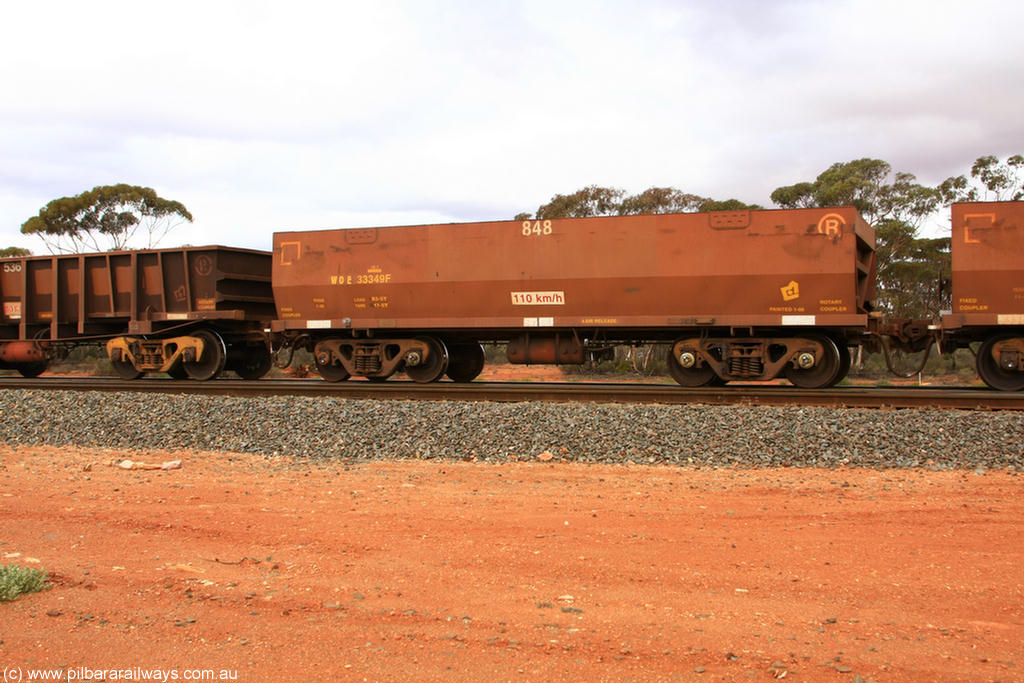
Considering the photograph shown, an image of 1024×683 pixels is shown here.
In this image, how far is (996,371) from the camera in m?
11.5

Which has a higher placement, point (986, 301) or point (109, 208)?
point (109, 208)

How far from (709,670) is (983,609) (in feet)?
5.19

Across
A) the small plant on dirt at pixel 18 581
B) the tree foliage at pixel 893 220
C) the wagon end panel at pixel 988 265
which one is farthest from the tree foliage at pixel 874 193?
the small plant on dirt at pixel 18 581

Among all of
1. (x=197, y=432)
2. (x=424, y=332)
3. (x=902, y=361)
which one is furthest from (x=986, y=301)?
(x=902, y=361)

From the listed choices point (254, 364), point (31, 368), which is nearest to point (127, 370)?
point (254, 364)

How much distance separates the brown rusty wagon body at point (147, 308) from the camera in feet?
46.3

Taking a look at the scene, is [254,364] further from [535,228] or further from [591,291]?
[591,291]

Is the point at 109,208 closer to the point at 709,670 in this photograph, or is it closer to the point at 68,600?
the point at 68,600

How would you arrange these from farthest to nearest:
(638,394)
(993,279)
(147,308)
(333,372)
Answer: (147,308) < (333,372) < (993,279) < (638,394)

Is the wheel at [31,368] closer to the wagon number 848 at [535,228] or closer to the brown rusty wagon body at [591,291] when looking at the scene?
the brown rusty wagon body at [591,291]

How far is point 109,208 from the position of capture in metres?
35.7

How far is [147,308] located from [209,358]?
1676mm

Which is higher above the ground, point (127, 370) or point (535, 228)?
point (535, 228)

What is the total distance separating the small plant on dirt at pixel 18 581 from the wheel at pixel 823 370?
10.5 metres
